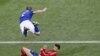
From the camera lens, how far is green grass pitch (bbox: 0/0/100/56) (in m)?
16.4

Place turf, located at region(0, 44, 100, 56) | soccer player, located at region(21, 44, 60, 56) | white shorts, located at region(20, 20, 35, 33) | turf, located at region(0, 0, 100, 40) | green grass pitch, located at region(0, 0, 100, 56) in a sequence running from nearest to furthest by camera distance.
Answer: soccer player, located at region(21, 44, 60, 56) < turf, located at region(0, 44, 100, 56) < white shorts, located at region(20, 20, 35, 33) < green grass pitch, located at region(0, 0, 100, 56) < turf, located at region(0, 0, 100, 40)

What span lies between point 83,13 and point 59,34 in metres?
2.09

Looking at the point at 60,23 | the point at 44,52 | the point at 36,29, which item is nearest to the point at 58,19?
the point at 60,23

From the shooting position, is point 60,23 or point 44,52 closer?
point 44,52

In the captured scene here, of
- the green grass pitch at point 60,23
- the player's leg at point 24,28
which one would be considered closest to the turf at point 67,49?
the green grass pitch at point 60,23

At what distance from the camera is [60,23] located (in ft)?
59.7

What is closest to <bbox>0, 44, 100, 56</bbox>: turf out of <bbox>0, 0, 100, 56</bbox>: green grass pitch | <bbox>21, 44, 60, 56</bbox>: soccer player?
<bbox>0, 0, 100, 56</bbox>: green grass pitch

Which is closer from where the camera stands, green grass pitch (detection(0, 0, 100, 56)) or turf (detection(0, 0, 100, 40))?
green grass pitch (detection(0, 0, 100, 56))

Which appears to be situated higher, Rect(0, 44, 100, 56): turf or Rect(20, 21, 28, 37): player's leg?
Rect(20, 21, 28, 37): player's leg

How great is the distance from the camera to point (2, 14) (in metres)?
18.8

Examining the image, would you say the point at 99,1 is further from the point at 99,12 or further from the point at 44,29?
the point at 44,29

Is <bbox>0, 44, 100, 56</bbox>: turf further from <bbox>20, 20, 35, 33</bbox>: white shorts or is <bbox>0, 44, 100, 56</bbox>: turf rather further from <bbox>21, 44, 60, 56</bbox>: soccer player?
<bbox>21, 44, 60, 56</bbox>: soccer player

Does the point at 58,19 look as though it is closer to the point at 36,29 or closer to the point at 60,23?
the point at 60,23

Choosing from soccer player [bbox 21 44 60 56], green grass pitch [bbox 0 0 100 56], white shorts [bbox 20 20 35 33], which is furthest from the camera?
green grass pitch [bbox 0 0 100 56]
